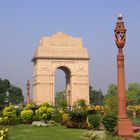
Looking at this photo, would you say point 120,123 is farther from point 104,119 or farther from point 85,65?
point 85,65

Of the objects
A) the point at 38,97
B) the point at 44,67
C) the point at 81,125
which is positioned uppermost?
the point at 44,67

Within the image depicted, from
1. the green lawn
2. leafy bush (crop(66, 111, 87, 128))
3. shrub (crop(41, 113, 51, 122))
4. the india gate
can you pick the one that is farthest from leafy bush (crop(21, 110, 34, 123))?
the india gate

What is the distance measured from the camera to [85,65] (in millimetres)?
49156

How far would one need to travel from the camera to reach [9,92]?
261ft

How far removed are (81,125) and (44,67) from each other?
93.9ft

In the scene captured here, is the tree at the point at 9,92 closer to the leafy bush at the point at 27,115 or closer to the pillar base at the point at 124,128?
the leafy bush at the point at 27,115

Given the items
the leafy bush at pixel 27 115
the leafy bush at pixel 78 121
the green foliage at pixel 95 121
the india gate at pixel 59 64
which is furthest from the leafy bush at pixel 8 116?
the india gate at pixel 59 64

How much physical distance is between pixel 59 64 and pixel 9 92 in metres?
33.5

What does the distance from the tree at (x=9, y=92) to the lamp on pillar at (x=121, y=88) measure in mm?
62129

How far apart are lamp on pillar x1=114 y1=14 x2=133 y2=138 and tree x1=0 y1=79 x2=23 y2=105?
62129 mm

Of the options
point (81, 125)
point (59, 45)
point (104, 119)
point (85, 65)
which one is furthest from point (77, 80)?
point (104, 119)

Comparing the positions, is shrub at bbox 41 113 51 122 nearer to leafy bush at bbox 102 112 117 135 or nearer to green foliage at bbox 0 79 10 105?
leafy bush at bbox 102 112 117 135

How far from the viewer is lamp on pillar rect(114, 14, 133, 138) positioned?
1462 centimetres

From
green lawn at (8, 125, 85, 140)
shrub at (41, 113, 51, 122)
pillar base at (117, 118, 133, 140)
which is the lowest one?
green lawn at (8, 125, 85, 140)
